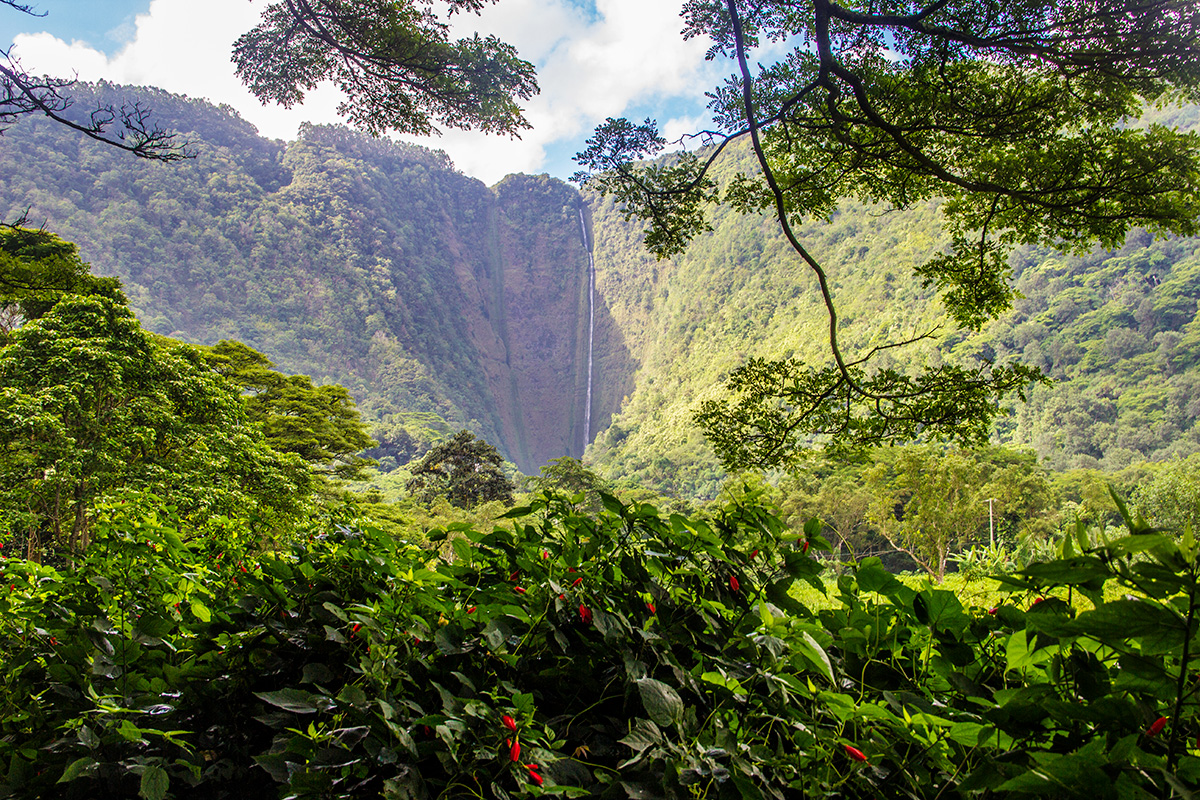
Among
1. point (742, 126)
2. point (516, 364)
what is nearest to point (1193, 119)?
point (742, 126)

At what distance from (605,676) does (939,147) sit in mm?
4562

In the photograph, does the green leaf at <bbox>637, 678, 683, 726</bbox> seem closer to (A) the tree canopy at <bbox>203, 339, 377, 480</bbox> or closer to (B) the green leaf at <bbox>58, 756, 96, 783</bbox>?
(B) the green leaf at <bbox>58, 756, 96, 783</bbox>

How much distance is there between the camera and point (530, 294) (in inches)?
3081

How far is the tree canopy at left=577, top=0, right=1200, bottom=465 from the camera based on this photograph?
2.92m

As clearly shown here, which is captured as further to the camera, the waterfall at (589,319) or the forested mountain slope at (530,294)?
the waterfall at (589,319)

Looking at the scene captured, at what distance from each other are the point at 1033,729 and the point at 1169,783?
0.44ft

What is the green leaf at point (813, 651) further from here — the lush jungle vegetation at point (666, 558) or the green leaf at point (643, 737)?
the green leaf at point (643, 737)

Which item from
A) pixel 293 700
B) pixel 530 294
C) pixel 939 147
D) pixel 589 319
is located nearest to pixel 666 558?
pixel 293 700

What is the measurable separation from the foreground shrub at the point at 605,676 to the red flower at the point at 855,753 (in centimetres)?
1

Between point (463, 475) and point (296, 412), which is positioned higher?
point (296, 412)

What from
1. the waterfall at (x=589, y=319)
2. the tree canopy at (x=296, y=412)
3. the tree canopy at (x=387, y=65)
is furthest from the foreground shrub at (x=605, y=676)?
the waterfall at (x=589, y=319)

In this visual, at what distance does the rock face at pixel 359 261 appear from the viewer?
158 feet

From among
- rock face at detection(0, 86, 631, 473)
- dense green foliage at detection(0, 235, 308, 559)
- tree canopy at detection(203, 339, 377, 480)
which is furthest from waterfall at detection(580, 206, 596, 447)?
dense green foliage at detection(0, 235, 308, 559)

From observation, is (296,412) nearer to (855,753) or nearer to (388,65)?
(388,65)
